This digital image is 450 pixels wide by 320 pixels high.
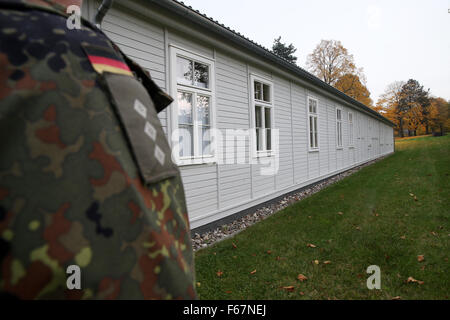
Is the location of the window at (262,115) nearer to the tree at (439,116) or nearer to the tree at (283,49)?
the tree at (283,49)

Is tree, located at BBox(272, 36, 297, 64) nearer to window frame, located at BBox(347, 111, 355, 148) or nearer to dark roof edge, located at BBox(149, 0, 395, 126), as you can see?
window frame, located at BBox(347, 111, 355, 148)

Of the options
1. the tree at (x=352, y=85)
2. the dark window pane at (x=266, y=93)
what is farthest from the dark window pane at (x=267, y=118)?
the tree at (x=352, y=85)

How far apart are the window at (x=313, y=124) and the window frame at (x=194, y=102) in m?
5.74

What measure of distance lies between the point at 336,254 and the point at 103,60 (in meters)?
3.81

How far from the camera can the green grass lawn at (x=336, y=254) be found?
Answer: 269 centimetres

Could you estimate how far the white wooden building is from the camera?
3.93m

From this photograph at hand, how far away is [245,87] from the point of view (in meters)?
6.09

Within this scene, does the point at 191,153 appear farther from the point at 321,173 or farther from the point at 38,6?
the point at 321,173

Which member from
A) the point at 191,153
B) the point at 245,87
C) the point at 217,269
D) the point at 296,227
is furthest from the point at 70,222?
the point at 245,87

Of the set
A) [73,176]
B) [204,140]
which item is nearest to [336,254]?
[204,140]

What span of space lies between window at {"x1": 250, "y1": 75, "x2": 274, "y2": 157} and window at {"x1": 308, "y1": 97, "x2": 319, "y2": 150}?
10.3 ft

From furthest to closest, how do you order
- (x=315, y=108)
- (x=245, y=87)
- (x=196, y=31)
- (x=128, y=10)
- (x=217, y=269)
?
Answer: (x=315, y=108) → (x=245, y=87) → (x=196, y=31) → (x=128, y=10) → (x=217, y=269)

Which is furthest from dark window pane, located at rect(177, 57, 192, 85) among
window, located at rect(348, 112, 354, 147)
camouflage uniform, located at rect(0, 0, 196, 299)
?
window, located at rect(348, 112, 354, 147)
